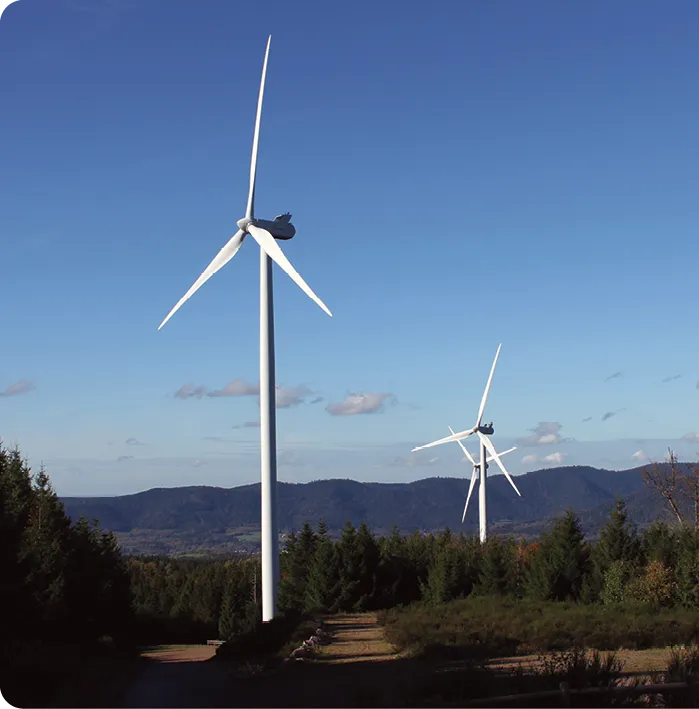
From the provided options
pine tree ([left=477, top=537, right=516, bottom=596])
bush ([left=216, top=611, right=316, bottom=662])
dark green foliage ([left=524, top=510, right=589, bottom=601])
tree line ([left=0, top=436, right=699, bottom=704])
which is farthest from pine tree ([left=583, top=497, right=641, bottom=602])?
bush ([left=216, top=611, right=316, bottom=662])

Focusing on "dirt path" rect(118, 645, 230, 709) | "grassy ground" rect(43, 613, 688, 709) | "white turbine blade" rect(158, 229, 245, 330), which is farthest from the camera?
"white turbine blade" rect(158, 229, 245, 330)

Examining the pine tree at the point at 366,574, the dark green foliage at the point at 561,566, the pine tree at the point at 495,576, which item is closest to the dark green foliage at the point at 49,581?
the pine tree at the point at 366,574

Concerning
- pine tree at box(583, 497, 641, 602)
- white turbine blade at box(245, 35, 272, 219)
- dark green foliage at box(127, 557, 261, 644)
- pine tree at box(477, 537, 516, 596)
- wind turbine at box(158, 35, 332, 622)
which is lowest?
dark green foliage at box(127, 557, 261, 644)

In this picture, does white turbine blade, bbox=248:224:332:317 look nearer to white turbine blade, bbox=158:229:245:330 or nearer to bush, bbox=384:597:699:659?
white turbine blade, bbox=158:229:245:330

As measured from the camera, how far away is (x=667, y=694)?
61.8ft

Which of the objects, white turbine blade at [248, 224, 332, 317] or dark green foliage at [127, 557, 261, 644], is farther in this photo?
dark green foliage at [127, 557, 261, 644]

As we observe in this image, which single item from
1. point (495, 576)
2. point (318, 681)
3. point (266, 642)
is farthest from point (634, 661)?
point (495, 576)

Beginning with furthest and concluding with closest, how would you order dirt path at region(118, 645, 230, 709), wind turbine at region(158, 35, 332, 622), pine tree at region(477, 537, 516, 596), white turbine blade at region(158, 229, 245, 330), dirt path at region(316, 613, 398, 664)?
pine tree at region(477, 537, 516, 596) → white turbine blade at region(158, 229, 245, 330) → wind turbine at region(158, 35, 332, 622) → dirt path at region(316, 613, 398, 664) → dirt path at region(118, 645, 230, 709)

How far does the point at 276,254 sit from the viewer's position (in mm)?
40156

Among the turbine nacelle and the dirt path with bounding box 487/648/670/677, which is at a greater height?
→ the turbine nacelle

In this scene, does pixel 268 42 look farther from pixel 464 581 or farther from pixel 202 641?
pixel 202 641

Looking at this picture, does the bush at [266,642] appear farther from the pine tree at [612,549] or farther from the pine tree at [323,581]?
the pine tree at [612,549]

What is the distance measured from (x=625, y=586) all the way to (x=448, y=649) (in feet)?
83.3

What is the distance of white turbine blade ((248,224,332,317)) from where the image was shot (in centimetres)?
3888
